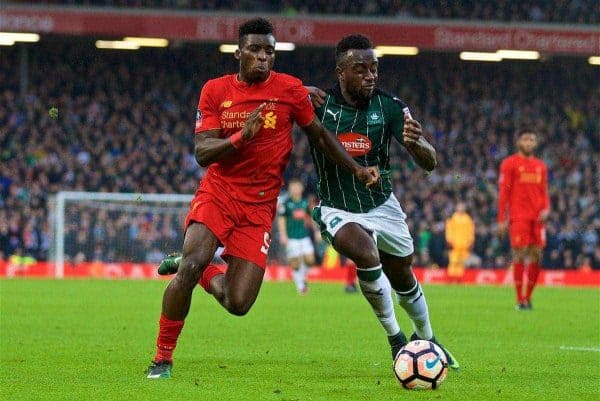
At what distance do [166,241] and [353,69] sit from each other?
20.0 m

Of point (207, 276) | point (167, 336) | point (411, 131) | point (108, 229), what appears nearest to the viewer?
point (167, 336)

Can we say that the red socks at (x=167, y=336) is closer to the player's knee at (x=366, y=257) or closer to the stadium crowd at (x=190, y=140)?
the player's knee at (x=366, y=257)

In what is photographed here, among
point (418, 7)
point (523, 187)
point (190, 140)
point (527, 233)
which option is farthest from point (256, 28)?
point (418, 7)

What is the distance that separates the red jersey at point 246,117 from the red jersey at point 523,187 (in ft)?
29.8

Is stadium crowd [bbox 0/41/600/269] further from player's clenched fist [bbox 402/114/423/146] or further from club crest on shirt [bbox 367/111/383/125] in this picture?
player's clenched fist [bbox 402/114/423/146]

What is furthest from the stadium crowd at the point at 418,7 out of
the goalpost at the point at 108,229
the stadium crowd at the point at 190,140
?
the goalpost at the point at 108,229

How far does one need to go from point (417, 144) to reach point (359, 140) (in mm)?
533

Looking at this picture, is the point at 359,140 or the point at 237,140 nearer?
the point at 237,140

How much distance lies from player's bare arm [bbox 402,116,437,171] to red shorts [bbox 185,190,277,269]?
1003 millimetres

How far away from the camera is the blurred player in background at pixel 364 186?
834cm

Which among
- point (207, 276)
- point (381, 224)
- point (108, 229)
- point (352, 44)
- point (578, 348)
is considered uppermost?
point (352, 44)

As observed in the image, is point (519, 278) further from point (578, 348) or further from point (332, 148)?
point (332, 148)

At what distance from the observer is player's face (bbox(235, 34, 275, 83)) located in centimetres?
783

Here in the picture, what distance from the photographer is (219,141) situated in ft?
24.7
